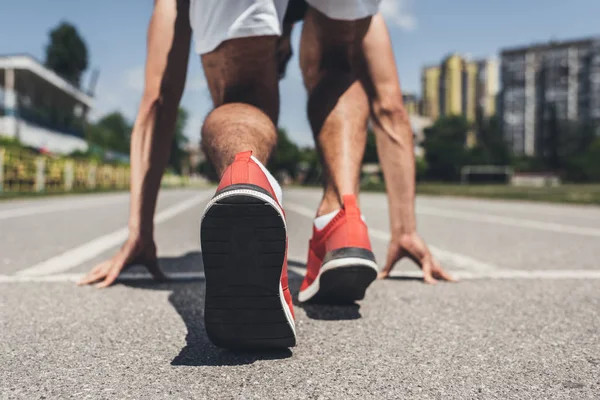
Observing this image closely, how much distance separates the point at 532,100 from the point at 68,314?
417 ft

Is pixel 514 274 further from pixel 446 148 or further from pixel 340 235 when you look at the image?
pixel 446 148

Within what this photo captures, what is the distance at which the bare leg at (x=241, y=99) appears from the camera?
1435 mm

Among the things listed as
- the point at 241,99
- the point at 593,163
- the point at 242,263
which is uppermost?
the point at 593,163

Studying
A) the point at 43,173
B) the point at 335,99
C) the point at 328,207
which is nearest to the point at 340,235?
the point at 328,207

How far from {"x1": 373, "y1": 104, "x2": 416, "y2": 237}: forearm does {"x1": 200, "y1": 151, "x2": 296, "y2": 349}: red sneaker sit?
118 cm

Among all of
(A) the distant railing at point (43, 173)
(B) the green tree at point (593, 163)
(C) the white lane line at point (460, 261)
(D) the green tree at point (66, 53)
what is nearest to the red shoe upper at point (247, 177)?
(C) the white lane line at point (460, 261)

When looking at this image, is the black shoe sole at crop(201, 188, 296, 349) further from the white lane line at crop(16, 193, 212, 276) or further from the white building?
the white building

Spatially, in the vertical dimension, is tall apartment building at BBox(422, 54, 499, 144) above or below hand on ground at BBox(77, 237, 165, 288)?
above

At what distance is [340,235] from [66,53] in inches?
2651

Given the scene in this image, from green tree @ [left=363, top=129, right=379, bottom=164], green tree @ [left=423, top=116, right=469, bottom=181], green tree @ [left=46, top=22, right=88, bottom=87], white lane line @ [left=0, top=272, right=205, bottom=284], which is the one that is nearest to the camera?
green tree @ [left=363, top=129, right=379, bottom=164]

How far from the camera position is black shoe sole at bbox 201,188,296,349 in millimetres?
1130

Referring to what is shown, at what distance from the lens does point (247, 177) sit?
1.19 m

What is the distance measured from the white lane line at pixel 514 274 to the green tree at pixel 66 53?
6521 cm

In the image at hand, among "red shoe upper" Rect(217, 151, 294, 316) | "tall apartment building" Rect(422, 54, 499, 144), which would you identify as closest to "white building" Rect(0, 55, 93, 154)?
"red shoe upper" Rect(217, 151, 294, 316)
